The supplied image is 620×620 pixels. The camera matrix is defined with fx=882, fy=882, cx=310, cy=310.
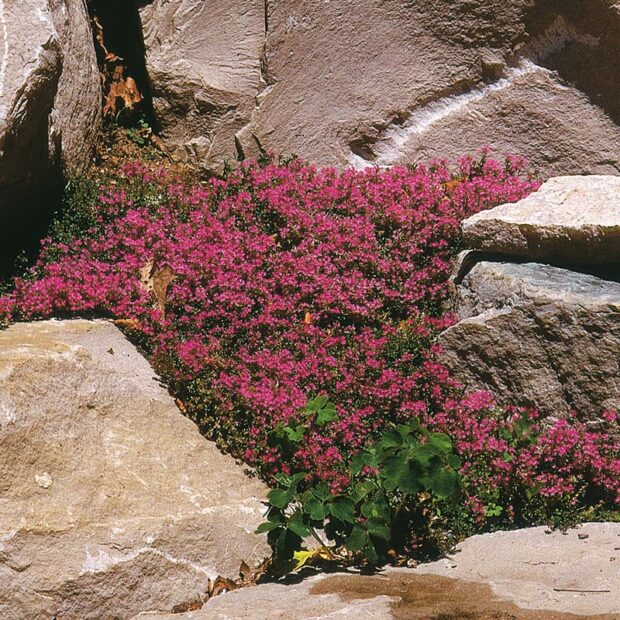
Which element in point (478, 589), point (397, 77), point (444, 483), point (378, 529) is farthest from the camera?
point (397, 77)

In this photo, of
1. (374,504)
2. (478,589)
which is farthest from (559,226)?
(478,589)

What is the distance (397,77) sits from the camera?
803 centimetres

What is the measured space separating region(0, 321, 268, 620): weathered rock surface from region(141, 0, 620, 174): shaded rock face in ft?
11.0

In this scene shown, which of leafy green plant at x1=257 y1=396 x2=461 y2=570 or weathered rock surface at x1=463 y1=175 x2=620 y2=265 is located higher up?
weathered rock surface at x1=463 y1=175 x2=620 y2=265

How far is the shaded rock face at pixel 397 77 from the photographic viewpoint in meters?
7.68

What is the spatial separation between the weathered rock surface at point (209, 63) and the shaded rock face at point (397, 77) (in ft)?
0.04

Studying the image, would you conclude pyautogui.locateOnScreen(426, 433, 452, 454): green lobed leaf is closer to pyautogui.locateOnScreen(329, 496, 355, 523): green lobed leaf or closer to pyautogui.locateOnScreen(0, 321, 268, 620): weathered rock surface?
pyautogui.locateOnScreen(329, 496, 355, 523): green lobed leaf

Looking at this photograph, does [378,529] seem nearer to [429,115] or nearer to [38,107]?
[38,107]

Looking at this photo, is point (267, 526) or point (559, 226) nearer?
point (267, 526)

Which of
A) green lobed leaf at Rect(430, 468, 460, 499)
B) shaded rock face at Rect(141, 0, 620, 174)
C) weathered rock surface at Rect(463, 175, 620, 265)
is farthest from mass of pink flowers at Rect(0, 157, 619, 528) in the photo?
green lobed leaf at Rect(430, 468, 460, 499)

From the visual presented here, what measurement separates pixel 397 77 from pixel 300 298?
8.87 ft

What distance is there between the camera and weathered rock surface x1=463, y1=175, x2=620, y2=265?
580cm

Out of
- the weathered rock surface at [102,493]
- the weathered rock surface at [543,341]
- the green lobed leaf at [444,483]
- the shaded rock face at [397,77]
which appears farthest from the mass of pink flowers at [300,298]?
the green lobed leaf at [444,483]

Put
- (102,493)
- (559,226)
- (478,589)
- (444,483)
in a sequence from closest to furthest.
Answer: (478,589)
(444,483)
(102,493)
(559,226)
